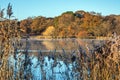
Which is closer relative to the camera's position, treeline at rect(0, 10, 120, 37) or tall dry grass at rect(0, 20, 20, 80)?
tall dry grass at rect(0, 20, 20, 80)

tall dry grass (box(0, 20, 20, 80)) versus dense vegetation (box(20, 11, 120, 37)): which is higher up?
dense vegetation (box(20, 11, 120, 37))

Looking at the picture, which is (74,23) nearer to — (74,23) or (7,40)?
(74,23)

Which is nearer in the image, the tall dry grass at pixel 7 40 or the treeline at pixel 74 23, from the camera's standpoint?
the tall dry grass at pixel 7 40

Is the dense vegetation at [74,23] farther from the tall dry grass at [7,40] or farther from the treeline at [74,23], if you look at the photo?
the tall dry grass at [7,40]

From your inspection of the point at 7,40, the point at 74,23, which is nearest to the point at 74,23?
the point at 74,23

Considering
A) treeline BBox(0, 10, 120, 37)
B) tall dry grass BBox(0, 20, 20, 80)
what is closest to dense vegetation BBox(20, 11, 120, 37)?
treeline BBox(0, 10, 120, 37)

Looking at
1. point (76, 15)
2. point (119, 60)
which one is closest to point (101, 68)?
point (119, 60)

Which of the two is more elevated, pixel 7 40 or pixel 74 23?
pixel 74 23

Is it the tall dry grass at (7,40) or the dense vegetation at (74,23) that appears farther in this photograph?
the dense vegetation at (74,23)

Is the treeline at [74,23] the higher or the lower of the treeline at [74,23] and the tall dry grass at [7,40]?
the higher

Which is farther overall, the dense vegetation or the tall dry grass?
the dense vegetation

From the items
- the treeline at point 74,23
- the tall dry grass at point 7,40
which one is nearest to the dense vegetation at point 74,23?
the treeline at point 74,23

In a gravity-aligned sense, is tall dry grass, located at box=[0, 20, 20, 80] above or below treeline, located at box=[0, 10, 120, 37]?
below

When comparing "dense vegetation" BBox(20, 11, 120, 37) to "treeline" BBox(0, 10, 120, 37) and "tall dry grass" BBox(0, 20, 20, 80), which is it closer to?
"treeline" BBox(0, 10, 120, 37)
